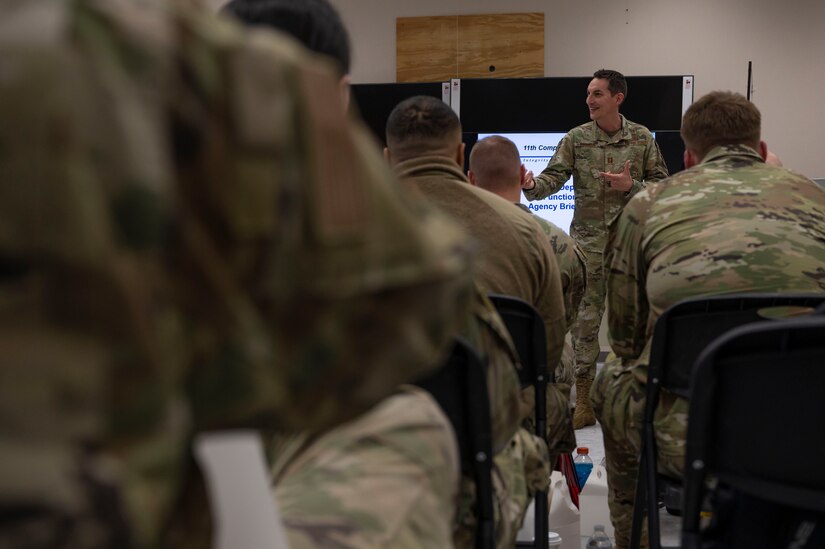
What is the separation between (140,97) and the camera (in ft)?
1.24

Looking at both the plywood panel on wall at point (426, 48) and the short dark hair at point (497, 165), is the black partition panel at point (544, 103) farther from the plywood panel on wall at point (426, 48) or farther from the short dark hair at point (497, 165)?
the short dark hair at point (497, 165)

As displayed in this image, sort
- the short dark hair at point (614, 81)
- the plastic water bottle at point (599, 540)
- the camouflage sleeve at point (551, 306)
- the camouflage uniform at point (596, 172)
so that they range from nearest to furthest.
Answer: the camouflage sleeve at point (551, 306), the plastic water bottle at point (599, 540), the short dark hair at point (614, 81), the camouflage uniform at point (596, 172)

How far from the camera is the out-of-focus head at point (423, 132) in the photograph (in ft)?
7.18

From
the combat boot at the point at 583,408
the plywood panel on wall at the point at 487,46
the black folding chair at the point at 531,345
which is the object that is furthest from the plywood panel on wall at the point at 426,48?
the black folding chair at the point at 531,345

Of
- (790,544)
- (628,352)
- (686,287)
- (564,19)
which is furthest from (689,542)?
(564,19)

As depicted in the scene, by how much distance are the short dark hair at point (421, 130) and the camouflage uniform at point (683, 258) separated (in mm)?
580

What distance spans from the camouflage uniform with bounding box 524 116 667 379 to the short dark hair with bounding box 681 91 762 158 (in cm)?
310

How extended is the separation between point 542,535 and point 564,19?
7.02 m

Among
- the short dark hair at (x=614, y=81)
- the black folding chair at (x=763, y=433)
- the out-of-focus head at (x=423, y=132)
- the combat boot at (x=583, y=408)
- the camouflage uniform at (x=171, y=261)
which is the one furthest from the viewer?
the short dark hair at (x=614, y=81)

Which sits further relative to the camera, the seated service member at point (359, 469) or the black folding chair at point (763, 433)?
the black folding chair at point (763, 433)

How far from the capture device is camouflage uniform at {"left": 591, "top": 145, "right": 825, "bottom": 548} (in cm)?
212

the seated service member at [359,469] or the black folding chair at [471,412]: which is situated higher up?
the seated service member at [359,469]

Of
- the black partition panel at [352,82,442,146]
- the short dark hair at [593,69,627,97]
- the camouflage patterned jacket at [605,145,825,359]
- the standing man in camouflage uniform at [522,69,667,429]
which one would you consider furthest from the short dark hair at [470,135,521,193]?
the black partition panel at [352,82,442,146]

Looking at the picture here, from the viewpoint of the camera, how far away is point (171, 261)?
0.40 meters
